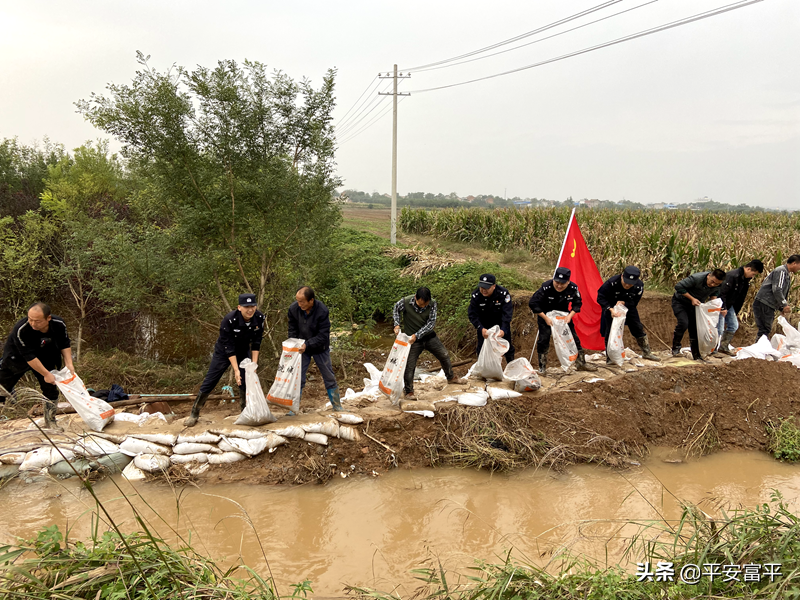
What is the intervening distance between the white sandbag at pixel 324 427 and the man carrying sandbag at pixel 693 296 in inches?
203

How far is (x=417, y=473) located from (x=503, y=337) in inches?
79.9

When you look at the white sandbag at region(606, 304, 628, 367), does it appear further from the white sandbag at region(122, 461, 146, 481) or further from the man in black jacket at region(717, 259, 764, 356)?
the white sandbag at region(122, 461, 146, 481)

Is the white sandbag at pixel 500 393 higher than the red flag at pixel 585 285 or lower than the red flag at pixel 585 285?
lower

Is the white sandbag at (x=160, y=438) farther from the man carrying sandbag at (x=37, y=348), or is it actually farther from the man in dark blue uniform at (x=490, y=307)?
the man in dark blue uniform at (x=490, y=307)

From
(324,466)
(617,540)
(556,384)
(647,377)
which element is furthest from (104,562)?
(647,377)

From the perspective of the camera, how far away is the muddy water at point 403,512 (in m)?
3.94

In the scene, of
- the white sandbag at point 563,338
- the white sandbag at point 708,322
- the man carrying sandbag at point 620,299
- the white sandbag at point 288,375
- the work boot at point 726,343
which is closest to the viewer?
the white sandbag at point 288,375

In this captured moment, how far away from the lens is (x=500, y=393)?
233 inches

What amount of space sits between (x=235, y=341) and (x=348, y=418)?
153cm

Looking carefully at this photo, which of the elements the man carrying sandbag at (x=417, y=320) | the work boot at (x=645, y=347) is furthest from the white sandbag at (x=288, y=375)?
the work boot at (x=645, y=347)

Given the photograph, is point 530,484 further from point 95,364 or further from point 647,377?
point 95,364

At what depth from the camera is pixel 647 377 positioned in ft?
21.1

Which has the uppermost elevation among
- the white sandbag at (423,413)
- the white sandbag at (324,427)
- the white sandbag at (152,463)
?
the white sandbag at (423,413)

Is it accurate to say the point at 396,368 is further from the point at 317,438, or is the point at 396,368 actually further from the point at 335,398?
the point at 317,438
